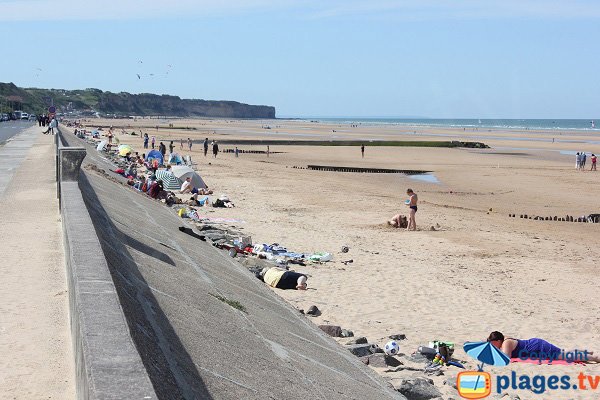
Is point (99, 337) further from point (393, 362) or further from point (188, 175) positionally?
point (188, 175)

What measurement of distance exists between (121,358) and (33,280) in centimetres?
530

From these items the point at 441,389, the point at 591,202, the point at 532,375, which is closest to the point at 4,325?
the point at 441,389

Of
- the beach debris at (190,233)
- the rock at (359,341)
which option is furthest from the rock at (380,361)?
the beach debris at (190,233)

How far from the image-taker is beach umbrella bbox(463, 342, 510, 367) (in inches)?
381

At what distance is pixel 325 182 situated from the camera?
36.6 m

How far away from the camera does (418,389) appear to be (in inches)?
342

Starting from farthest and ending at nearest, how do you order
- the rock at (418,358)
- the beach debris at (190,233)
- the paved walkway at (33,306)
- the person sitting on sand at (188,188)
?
1. the person sitting on sand at (188,188)
2. the beach debris at (190,233)
3. the rock at (418,358)
4. the paved walkway at (33,306)

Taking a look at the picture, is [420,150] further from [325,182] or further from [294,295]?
[294,295]

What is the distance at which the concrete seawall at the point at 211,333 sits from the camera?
6270mm

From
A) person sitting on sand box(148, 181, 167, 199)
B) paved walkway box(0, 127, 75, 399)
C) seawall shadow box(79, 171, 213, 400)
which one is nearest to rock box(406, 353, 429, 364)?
seawall shadow box(79, 171, 213, 400)

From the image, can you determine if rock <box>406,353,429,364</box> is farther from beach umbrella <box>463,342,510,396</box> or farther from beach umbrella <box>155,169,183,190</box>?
beach umbrella <box>155,169,183,190</box>

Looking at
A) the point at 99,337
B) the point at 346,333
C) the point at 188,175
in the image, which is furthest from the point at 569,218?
the point at 99,337

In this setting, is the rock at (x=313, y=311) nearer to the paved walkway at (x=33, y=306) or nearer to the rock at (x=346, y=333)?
the rock at (x=346, y=333)

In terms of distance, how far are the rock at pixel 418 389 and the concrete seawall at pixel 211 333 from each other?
183 millimetres
